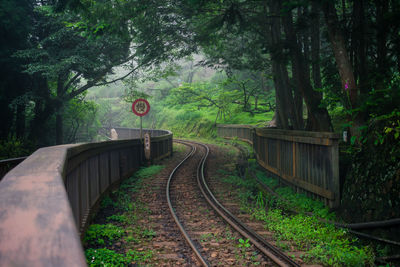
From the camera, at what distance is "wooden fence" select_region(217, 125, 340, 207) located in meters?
7.07

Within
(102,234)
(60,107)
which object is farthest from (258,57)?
(60,107)

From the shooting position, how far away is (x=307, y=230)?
618 cm

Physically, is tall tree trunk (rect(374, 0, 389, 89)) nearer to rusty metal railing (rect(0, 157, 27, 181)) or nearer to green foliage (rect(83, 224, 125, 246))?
green foliage (rect(83, 224, 125, 246))

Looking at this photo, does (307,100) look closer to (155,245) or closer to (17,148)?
(155,245)

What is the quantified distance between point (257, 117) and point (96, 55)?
18776 mm

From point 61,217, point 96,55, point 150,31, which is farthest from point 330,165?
point 96,55

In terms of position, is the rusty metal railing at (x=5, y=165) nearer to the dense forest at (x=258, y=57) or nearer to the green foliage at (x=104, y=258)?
the green foliage at (x=104, y=258)

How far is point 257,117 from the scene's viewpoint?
32.9 metres

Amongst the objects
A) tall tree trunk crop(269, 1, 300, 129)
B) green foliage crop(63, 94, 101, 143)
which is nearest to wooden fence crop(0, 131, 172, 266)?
tall tree trunk crop(269, 1, 300, 129)

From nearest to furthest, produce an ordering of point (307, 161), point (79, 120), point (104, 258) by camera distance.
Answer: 1. point (104, 258)
2. point (307, 161)
3. point (79, 120)

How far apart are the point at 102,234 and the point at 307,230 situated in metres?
3.92

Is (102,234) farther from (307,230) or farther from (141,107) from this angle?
(141,107)

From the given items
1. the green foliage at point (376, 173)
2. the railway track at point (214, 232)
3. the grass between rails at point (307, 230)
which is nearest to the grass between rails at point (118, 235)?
the railway track at point (214, 232)

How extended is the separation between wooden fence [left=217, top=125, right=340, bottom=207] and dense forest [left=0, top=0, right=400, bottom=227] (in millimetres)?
411
